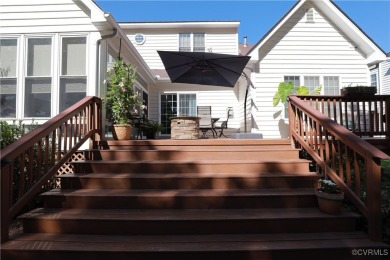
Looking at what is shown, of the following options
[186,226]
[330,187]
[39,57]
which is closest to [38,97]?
[39,57]

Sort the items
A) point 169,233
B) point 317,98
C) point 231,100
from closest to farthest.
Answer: point 169,233
point 317,98
point 231,100

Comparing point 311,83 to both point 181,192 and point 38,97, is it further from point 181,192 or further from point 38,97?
point 38,97

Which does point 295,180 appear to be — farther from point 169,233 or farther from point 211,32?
point 211,32

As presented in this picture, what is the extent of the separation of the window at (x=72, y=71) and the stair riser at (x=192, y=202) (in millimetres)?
2630

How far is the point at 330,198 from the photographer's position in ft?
10.1

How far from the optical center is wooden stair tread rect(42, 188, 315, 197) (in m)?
3.34

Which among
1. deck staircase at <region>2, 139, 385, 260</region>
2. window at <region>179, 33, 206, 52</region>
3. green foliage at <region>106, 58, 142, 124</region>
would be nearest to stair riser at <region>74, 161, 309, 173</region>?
deck staircase at <region>2, 139, 385, 260</region>

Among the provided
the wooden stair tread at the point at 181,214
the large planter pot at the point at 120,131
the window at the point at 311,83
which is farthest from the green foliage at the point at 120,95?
the window at the point at 311,83

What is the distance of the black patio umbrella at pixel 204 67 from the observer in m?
6.03

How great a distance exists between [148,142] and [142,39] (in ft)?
31.7

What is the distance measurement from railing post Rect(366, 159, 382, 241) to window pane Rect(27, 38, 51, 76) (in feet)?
18.6

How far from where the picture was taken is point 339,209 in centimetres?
308

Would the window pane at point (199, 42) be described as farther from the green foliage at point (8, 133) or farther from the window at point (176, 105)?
the green foliage at point (8, 133)

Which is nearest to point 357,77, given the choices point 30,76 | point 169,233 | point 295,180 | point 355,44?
point 355,44
